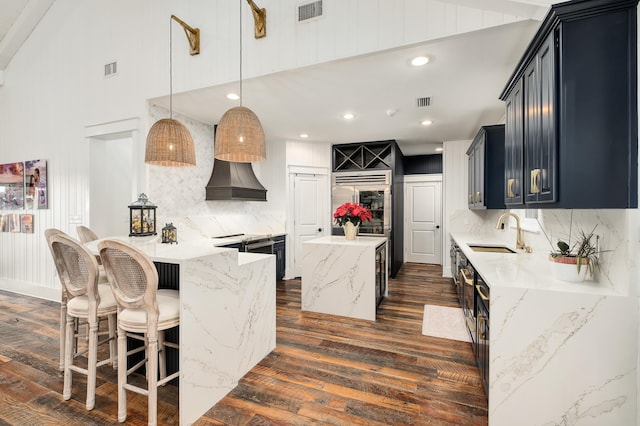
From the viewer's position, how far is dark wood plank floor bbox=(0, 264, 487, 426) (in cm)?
191

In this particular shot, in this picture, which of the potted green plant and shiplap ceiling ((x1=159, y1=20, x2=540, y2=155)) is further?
shiplap ceiling ((x1=159, y1=20, x2=540, y2=155))

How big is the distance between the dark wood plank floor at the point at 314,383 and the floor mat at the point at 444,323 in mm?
109

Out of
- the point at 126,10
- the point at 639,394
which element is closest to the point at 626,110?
the point at 639,394

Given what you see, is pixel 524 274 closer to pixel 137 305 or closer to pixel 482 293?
pixel 482 293

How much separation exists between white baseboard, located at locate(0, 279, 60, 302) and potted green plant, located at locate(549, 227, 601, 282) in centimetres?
572

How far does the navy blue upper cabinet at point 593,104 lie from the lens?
143cm

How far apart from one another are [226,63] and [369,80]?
4.73ft

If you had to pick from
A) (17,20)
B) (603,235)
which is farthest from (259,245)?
(17,20)

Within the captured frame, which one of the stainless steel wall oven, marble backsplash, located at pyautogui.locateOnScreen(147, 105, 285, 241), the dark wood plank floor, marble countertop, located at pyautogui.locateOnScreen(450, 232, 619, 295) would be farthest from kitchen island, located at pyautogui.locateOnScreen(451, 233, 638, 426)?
the stainless steel wall oven

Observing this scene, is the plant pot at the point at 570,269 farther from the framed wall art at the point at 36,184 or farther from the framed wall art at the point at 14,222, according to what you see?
the framed wall art at the point at 14,222

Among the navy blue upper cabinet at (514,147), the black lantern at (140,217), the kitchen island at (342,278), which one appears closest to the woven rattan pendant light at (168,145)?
the black lantern at (140,217)

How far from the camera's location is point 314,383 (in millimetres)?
2256

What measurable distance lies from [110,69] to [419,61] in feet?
12.4

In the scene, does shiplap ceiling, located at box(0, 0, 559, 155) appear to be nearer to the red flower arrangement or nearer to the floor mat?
the red flower arrangement
